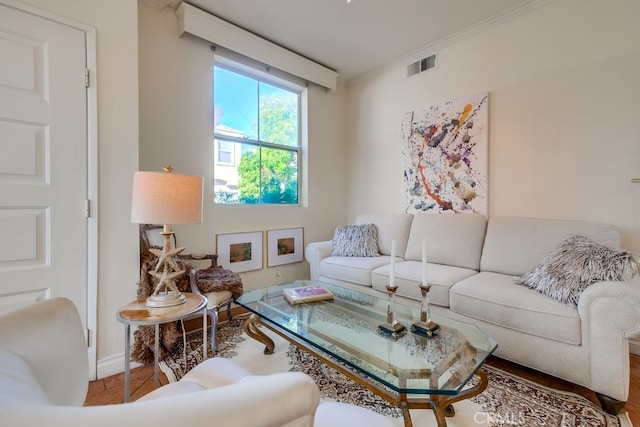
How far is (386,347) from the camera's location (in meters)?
1.36

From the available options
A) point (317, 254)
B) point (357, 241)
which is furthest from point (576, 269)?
point (317, 254)

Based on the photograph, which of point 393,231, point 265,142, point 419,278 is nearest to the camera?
point 419,278

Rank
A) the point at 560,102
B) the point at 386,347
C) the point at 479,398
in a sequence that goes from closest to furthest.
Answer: the point at 386,347 < the point at 479,398 < the point at 560,102

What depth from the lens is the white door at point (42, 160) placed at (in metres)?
1.57

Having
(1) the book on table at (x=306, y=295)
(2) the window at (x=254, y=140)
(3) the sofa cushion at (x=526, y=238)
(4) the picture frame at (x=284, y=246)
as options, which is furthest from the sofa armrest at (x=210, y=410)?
(4) the picture frame at (x=284, y=246)

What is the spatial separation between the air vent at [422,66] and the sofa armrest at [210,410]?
3.62 meters

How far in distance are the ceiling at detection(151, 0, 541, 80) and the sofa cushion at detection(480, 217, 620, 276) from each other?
1942 mm

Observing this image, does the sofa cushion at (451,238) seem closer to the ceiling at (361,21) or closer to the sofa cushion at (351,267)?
the sofa cushion at (351,267)

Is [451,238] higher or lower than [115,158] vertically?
lower

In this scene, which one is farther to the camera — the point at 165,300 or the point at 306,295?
the point at 306,295

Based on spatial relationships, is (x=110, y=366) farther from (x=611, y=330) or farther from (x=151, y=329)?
(x=611, y=330)

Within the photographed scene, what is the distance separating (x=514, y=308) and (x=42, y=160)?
9.79 feet

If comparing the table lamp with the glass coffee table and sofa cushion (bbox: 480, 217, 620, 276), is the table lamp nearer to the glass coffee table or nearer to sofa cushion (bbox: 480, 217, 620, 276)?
the glass coffee table

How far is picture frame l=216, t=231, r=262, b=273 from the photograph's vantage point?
2.95m
